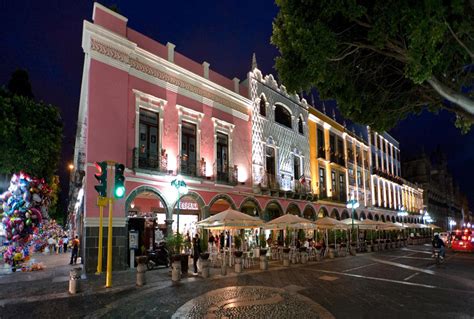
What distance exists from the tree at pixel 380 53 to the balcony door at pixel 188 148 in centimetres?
1018

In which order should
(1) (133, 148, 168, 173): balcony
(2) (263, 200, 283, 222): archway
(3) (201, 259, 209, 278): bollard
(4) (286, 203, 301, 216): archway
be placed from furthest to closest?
(4) (286, 203, 301, 216): archway
(2) (263, 200, 283, 222): archway
(1) (133, 148, 168, 173): balcony
(3) (201, 259, 209, 278): bollard

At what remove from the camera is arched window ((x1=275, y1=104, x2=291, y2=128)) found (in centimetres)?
2589

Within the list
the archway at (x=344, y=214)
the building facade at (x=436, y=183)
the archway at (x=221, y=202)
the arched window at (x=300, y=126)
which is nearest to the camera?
the archway at (x=221, y=202)

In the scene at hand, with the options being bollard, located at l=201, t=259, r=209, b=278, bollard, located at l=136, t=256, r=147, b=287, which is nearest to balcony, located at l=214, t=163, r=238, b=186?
bollard, located at l=201, t=259, r=209, b=278

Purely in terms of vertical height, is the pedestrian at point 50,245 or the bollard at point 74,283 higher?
the bollard at point 74,283

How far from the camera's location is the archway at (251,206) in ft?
69.4

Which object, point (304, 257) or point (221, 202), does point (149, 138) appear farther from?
point (304, 257)

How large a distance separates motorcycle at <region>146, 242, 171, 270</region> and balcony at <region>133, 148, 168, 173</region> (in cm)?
382

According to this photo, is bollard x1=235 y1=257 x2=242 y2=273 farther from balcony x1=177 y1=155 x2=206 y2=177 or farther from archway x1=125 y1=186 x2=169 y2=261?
balcony x1=177 y1=155 x2=206 y2=177

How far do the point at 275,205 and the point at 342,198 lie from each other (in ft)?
36.5

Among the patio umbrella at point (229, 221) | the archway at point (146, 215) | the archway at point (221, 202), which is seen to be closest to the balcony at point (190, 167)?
the archway at point (221, 202)

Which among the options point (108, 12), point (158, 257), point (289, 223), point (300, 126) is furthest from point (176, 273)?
Answer: point (300, 126)

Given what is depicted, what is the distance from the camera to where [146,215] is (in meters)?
17.4

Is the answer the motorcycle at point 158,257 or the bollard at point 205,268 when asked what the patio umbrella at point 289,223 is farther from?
the bollard at point 205,268
